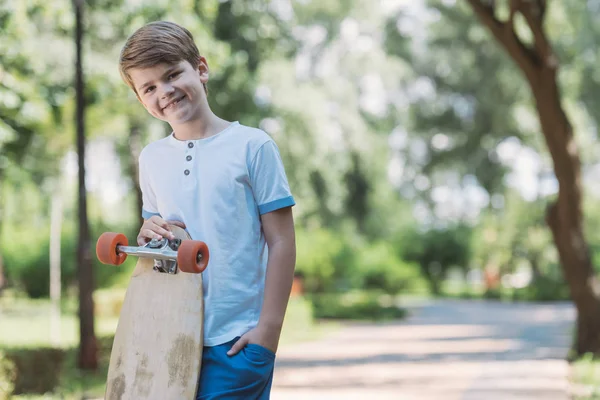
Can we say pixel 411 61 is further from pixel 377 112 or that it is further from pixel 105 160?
pixel 105 160

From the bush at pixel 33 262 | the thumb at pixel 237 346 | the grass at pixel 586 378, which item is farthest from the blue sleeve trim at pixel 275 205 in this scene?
the bush at pixel 33 262

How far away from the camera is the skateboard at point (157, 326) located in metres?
2.14

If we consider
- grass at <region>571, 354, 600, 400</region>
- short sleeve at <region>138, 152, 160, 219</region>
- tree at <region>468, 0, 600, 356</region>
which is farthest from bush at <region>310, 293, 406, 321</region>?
short sleeve at <region>138, 152, 160, 219</region>

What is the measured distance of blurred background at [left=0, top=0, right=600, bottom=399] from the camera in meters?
10.5

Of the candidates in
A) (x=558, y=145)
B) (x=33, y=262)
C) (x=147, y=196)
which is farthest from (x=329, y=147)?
(x=147, y=196)

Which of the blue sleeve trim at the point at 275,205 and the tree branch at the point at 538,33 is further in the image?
the tree branch at the point at 538,33

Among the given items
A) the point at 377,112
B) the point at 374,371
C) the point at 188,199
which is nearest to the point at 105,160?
the point at 377,112

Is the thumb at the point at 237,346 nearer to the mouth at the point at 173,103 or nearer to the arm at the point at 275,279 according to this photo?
the arm at the point at 275,279

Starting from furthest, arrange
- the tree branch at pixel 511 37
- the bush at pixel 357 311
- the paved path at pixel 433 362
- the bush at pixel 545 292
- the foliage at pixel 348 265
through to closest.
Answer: the bush at pixel 545 292, the foliage at pixel 348 265, the bush at pixel 357 311, the tree branch at pixel 511 37, the paved path at pixel 433 362

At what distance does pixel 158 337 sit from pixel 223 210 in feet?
1.09

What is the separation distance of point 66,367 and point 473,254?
2648cm

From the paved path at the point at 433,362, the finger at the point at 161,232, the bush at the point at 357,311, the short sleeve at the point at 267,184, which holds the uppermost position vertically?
the short sleeve at the point at 267,184

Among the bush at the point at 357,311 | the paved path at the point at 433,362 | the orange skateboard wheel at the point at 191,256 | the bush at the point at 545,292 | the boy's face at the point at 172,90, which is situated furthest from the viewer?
the bush at the point at 545,292

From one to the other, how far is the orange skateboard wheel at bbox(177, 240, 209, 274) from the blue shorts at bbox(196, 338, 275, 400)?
0.75 feet
